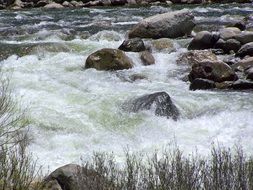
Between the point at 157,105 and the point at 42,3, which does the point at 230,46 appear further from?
the point at 42,3

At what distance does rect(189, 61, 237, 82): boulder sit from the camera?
1384 centimetres

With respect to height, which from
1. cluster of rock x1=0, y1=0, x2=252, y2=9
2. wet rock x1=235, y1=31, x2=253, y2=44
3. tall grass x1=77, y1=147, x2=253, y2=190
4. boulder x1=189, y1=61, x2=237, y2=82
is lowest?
cluster of rock x1=0, y1=0, x2=252, y2=9

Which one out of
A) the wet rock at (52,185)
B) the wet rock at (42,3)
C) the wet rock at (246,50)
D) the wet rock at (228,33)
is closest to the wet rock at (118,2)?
the wet rock at (42,3)

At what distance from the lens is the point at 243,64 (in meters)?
14.9

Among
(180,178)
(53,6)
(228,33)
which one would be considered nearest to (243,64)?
(228,33)

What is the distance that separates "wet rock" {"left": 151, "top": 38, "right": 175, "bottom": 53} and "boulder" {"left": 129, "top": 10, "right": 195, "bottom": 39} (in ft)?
4.26

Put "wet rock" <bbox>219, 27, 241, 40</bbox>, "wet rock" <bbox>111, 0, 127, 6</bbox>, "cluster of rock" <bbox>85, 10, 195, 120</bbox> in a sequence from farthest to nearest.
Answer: "wet rock" <bbox>111, 0, 127, 6</bbox> → "wet rock" <bbox>219, 27, 241, 40</bbox> → "cluster of rock" <bbox>85, 10, 195, 120</bbox>

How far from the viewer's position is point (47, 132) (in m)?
10.1

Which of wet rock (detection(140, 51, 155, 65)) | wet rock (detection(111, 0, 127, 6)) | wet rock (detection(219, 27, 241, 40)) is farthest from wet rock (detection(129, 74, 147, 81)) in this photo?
wet rock (detection(111, 0, 127, 6))

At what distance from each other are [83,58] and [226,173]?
35.7 feet

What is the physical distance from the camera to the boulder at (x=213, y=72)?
545 inches

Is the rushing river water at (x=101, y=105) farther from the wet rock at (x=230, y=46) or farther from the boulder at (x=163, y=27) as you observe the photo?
the wet rock at (x=230, y=46)

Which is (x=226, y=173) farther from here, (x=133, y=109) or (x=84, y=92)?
(x=84, y=92)

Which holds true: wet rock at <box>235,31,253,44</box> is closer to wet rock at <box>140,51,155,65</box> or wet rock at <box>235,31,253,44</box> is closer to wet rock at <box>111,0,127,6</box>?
wet rock at <box>140,51,155,65</box>
